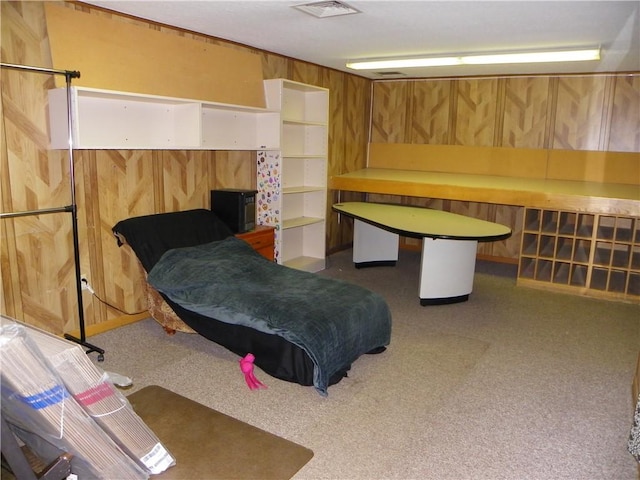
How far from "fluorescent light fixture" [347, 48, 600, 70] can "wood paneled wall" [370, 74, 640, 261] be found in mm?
1204

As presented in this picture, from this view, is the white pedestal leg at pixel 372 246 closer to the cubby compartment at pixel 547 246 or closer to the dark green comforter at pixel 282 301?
the cubby compartment at pixel 547 246

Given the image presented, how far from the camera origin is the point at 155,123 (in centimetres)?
419

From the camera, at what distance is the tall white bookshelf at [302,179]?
5.25 metres

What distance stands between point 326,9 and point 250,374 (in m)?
2.49

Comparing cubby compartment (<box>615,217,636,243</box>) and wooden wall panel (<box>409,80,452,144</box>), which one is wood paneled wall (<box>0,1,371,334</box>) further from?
cubby compartment (<box>615,217,636,243</box>)

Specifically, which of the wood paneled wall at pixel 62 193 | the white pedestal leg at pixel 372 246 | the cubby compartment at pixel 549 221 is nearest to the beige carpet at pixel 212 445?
the wood paneled wall at pixel 62 193

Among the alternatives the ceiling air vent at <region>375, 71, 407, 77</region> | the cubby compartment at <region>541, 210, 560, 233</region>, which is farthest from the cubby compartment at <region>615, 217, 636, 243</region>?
the ceiling air vent at <region>375, 71, 407, 77</region>

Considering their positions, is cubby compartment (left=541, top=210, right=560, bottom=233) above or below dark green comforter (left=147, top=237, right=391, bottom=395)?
above

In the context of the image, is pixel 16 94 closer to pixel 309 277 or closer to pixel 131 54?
pixel 131 54

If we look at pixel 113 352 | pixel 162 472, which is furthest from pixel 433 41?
pixel 162 472

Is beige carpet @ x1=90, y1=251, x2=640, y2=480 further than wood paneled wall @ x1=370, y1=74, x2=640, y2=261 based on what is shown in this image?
No

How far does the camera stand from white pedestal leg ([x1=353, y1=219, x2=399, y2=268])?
5922 millimetres

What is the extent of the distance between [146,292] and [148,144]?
1.21 meters

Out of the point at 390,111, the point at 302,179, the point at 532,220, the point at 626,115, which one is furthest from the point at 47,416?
the point at 626,115
